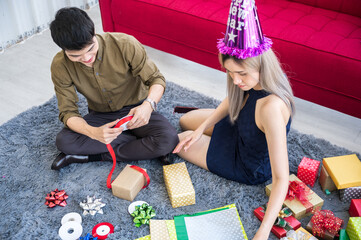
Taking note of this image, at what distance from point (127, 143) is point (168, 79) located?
72 cm

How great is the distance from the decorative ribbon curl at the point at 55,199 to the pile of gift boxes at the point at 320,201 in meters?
0.84

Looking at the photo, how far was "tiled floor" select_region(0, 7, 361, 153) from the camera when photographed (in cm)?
207

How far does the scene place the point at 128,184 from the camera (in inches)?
65.1

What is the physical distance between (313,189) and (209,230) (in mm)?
545

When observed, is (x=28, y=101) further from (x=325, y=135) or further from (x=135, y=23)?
(x=325, y=135)

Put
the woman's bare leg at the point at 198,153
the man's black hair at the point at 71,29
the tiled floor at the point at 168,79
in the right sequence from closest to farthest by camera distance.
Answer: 1. the man's black hair at the point at 71,29
2. the woman's bare leg at the point at 198,153
3. the tiled floor at the point at 168,79

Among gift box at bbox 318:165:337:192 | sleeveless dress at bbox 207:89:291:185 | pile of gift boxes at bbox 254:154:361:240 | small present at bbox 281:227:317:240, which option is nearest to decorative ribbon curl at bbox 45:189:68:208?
sleeveless dress at bbox 207:89:291:185

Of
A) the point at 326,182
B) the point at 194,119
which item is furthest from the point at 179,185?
the point at 326,182

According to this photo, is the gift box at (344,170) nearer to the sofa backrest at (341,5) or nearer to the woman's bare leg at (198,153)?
the woman's bare leg at (198,153)

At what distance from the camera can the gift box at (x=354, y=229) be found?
1398 mm

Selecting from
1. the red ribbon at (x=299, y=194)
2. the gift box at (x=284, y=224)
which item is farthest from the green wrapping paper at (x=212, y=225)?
the red ribbon at (x=299, y=194)

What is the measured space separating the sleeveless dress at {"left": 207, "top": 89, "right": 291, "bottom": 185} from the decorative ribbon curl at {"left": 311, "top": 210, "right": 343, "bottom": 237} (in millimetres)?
282

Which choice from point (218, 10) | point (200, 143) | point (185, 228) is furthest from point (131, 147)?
point (218, 10)

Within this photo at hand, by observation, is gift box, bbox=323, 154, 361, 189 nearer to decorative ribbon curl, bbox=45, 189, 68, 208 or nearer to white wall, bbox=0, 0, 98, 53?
decorative ribbon curl, bbox=45, 189, 68, 208
